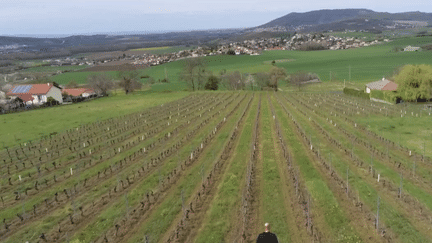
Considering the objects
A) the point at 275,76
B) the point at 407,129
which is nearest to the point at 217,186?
the point at 407,129

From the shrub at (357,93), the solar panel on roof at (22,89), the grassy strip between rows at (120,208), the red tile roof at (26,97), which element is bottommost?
the shrub at (357,93)

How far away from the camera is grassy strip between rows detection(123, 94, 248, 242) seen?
61.7 ft

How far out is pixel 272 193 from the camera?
76.3 feet

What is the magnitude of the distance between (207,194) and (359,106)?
154ft

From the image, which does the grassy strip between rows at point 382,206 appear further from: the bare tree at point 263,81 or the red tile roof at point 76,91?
the red tile roof at point 76,91

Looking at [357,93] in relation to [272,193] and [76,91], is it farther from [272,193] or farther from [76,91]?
[76,91]

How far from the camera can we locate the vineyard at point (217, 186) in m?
18.7

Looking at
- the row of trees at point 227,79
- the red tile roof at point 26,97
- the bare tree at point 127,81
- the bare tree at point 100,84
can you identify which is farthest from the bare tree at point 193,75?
the red tile roof at point 26,97

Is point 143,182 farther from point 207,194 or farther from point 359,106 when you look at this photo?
point 359,106

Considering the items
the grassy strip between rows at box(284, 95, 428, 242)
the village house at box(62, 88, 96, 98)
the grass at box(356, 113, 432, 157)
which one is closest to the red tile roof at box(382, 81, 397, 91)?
the grass at box(356, 113, 432, 157)

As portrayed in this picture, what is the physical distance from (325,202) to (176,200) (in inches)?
402

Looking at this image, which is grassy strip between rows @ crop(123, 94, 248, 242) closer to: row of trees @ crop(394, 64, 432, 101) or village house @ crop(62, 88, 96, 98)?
row of trees @ crop(394, 64, 432, 101)

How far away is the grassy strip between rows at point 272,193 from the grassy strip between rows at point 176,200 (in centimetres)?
497

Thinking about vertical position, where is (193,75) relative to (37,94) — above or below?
above
